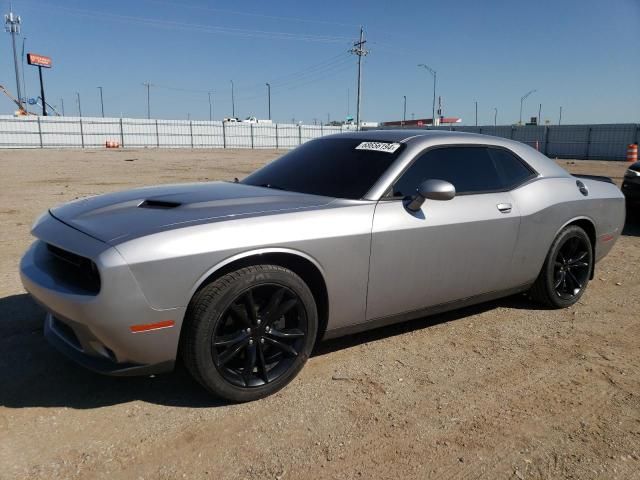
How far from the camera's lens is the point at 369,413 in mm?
2828

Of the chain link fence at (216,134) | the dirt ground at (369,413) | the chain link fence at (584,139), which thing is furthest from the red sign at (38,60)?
the dirt ground at (369,413)

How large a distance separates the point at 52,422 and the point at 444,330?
105 inches

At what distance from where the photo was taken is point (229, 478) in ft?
7.48

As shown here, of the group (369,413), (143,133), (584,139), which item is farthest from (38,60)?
(369,413)

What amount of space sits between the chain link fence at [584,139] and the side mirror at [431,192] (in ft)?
93.0

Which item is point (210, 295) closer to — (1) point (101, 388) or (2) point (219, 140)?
(1) point (101, 388)

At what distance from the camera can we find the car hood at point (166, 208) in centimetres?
268

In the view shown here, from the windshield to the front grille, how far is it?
4.84ft

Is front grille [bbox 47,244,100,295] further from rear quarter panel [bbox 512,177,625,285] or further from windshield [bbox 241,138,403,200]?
rear quarter panel [bbox 512,177,625,285]

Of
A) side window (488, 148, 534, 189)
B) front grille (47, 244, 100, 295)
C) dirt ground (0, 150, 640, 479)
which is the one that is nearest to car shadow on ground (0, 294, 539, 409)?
dirt ground (0, 150, 640, 479)

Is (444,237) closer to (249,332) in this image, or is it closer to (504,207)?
(504,207)

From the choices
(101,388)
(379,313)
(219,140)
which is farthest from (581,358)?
(219,140)

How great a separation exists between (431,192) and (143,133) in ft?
151

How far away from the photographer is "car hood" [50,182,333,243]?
268 cm
